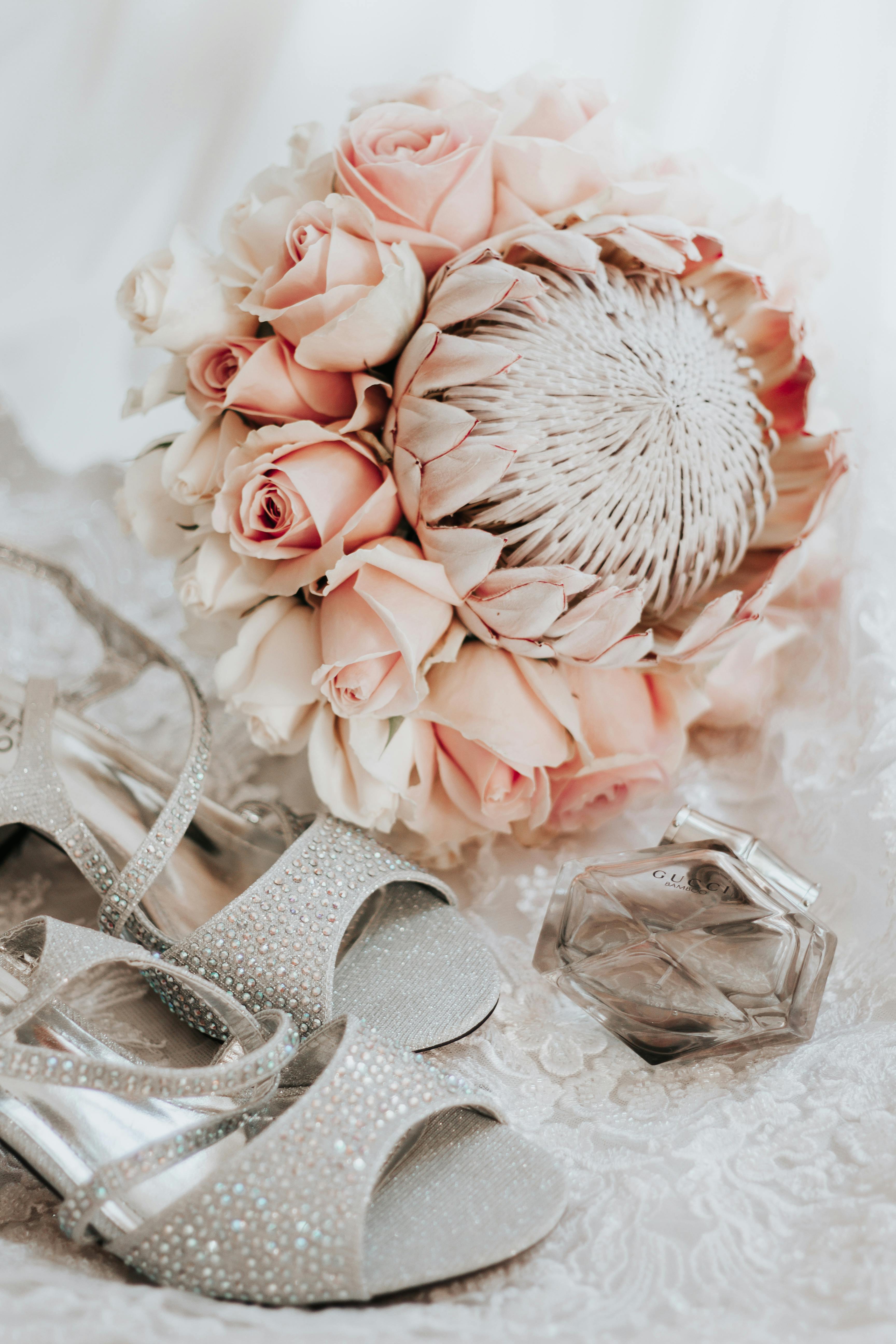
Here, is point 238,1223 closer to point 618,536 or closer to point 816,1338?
point 816,1338

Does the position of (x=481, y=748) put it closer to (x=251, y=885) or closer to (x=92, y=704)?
(x=251, y=885)

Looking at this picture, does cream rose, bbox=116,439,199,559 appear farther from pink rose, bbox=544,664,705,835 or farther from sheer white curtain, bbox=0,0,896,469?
sheer white curtain, bbox=0,0,896,469

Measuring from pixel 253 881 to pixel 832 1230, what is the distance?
1.19 ft

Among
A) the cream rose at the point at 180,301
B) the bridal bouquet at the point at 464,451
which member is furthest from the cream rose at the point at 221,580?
the cream rose at the point at 180,301

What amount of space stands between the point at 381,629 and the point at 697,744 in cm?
28

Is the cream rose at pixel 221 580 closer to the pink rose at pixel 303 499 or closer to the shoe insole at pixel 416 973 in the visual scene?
the pink rose at pixel 303 499

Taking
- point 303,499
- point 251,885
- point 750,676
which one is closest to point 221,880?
point 251,885

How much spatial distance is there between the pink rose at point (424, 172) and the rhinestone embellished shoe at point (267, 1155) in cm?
39

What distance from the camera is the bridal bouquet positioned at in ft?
1.64

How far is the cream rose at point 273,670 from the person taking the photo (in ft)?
1.73

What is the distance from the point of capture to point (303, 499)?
0.49 meters

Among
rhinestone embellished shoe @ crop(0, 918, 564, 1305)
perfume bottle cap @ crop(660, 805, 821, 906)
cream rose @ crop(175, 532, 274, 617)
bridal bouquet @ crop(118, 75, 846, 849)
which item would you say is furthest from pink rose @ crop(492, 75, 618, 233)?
rhinestone embellished shoe @ crop(0, 918, 564, 1305)

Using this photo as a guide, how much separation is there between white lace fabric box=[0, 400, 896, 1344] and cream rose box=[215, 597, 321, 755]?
113 mm

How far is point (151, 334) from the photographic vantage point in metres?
0.53
